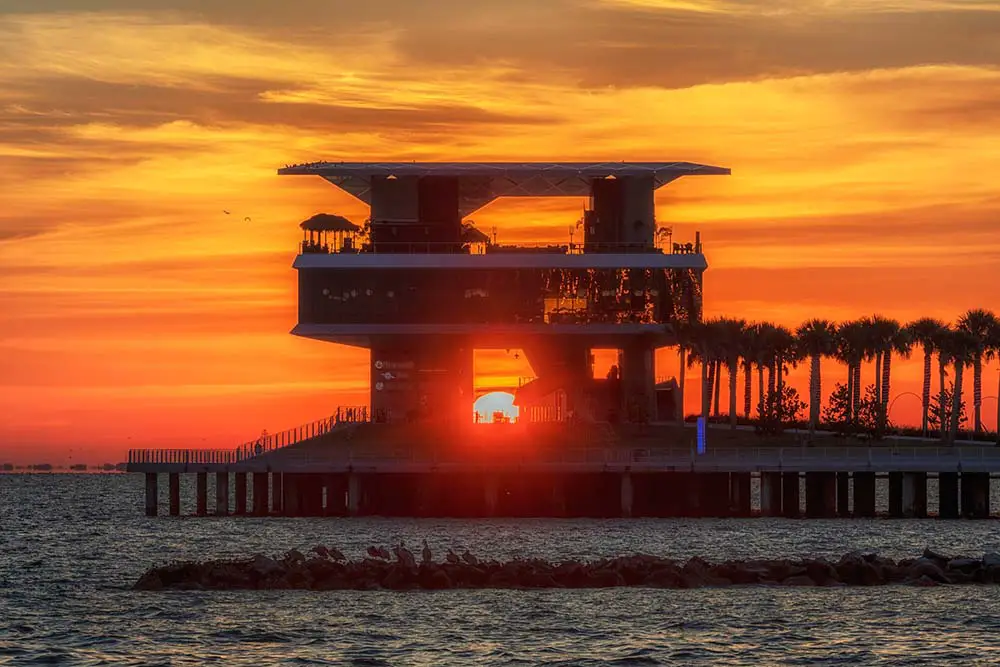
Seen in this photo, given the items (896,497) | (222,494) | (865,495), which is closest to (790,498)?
(865,495)

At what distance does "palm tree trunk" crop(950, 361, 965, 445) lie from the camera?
116600 mm

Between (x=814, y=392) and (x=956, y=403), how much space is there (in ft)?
27.9

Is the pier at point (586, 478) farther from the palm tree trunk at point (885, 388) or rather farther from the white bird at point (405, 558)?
the white bird at point (405, 558)

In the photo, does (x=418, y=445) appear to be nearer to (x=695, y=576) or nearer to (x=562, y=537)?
(x=562, y=537)

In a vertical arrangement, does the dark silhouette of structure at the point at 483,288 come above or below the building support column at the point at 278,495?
above

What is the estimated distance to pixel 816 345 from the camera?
124 meters

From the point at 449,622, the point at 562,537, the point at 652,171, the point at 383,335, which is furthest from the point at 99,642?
the point at 652,171

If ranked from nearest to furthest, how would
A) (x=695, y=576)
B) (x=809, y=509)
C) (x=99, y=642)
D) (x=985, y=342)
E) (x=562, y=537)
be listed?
(x=99, y=642)
(x=695, y=576)
(x=562, y=537)
(x=809, y=509)
(x=985, y=342)

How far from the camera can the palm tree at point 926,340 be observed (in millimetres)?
125000

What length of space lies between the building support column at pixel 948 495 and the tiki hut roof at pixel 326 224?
41.6 metres

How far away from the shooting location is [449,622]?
58188 millimetres

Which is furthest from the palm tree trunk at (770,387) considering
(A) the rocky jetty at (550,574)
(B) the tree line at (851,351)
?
(A) the rocky jetty at (550,574)

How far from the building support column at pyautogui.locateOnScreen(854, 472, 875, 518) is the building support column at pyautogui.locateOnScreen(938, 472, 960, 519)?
346 centimetres

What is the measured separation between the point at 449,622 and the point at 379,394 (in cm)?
6811
